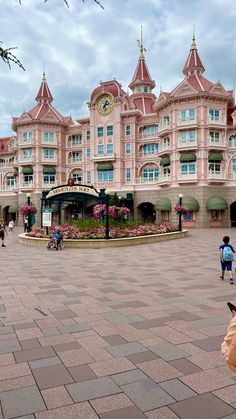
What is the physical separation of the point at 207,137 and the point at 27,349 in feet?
119

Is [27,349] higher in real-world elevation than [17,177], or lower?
lower

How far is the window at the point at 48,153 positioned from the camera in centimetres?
4828

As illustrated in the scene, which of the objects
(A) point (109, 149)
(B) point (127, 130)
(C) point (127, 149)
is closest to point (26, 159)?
(A) point (109, 149)

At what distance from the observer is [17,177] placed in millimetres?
51375

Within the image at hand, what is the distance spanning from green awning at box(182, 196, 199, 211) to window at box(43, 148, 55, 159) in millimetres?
21542

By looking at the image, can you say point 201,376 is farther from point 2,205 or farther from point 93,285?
point 2,205

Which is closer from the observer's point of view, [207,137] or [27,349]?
[27,349]

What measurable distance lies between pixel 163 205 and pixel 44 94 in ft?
89.1

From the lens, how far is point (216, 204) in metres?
37.0

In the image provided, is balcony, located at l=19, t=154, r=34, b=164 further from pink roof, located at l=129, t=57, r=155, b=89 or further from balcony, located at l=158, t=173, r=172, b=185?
balcony, located at l=158, t=173, r=172, b=185

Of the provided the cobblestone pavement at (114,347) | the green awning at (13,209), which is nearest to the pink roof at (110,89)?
the green awning at (13,209)

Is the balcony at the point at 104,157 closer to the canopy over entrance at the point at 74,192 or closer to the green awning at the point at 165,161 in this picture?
the green awning at the point at 165,161

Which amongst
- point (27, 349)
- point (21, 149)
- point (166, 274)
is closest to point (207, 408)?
A: point (27, 349)

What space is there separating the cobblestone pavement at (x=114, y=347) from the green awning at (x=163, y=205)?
28.4 m
